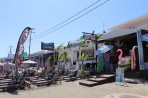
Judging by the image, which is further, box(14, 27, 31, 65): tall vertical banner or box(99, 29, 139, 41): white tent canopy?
box(14, 27, 31, 65): tall vertical banner

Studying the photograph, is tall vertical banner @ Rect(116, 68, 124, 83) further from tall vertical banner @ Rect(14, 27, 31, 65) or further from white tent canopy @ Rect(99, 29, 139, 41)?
tall vertical banner @ Rect(14, 27, 31, 65)

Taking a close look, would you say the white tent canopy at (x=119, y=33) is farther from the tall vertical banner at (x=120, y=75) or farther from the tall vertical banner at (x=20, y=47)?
the tall vertical banner at (x=20, y=47)

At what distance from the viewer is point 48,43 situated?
38.8 meters

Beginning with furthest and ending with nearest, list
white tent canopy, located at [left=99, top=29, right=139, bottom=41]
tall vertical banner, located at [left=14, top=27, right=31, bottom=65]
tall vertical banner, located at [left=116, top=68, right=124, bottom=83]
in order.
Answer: tall vertical banner, located at [left=14, top=27, right=31, bottom=65], white tent canopy, located at [left=99, top=29, right=139, bottom=41], tall vertical banner, located at [left=116, top=68, right=124, bottom=83]

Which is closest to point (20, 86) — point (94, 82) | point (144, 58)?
point (94, 82)

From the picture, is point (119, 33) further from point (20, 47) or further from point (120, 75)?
point (20, 47)

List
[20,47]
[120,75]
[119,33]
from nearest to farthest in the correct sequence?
[120,75], [20,47], [119,33]

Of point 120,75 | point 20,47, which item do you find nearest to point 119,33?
point 120,75

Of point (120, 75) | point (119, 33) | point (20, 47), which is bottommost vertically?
point (120, 75)

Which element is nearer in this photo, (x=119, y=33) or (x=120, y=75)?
(x=120, y=75)

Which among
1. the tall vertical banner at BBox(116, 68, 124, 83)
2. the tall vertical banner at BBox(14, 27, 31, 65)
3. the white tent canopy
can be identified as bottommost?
the tall vertical banner at BBox(116, 68, 124, 83)

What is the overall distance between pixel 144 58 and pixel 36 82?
9.08 metres

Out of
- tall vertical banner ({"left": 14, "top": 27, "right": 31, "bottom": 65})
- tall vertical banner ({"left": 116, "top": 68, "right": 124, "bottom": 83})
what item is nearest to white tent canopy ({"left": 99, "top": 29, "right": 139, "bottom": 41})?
tall vertical banner ({"left": 116, "top": 68, "right": 124, "bottom": 83})

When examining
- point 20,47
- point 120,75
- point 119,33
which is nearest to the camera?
point 120,75
